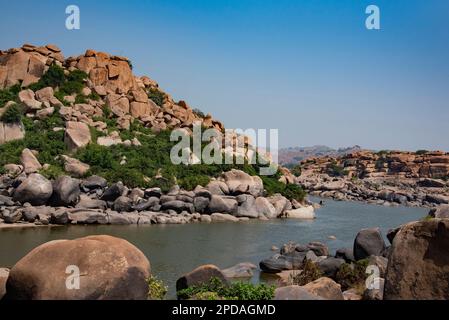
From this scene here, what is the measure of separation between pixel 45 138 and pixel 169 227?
18.3 m

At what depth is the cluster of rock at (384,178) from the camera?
71.4 metres

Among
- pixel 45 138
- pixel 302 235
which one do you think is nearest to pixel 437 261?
pixel 302 235

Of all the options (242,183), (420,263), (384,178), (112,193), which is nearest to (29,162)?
(112,193)

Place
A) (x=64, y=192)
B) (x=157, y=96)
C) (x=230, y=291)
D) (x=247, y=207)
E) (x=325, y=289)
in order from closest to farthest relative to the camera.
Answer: (x=230, y=291)
(x=325, y=289)
(x=64, y=192)
(x=247, y=207)
(x=157, y=96)

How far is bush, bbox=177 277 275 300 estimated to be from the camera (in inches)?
438

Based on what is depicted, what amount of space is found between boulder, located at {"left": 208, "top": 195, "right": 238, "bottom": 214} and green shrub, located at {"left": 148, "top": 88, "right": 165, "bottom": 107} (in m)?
25.5

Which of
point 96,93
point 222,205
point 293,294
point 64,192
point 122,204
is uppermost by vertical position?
point 96,93

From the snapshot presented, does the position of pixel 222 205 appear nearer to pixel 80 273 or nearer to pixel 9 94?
pixel 80 273

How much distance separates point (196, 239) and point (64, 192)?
10835 millimetres

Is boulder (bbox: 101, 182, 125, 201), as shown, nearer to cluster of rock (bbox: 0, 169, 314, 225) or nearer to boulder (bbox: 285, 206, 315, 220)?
cluster of rock (bbox: 0, 169, 314, 225)

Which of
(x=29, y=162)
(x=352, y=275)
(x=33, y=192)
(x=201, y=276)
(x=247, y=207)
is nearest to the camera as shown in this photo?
(x=201, y=276)

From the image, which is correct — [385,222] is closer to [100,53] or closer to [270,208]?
[270,208]

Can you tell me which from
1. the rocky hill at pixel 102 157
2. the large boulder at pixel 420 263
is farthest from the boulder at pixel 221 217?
the large boulder at pixel 420 263

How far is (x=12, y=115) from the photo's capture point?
43.1m
